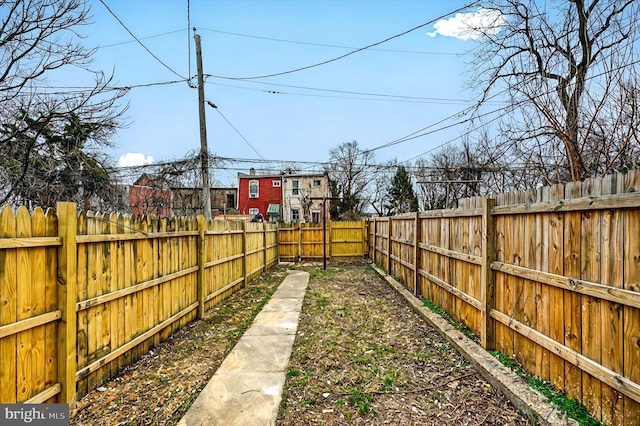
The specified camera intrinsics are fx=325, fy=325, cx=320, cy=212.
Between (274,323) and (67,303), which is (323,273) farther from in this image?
(67,303)

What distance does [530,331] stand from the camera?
106 inches

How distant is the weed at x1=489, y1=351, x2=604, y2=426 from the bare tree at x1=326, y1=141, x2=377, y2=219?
2352 cm

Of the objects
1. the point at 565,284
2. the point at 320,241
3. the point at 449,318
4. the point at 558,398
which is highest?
the point at 565,284

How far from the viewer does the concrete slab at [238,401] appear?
2.38 metres

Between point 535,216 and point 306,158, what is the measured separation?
21819 millimetres

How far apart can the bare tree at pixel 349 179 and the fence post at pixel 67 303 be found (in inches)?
952

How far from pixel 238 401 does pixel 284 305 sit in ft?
11.0

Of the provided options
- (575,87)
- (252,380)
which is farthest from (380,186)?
(252,380)

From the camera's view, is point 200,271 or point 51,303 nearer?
point 51,303

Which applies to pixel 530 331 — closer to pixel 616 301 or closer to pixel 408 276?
pixel 616 301

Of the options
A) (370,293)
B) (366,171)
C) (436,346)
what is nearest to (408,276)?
(370,293)

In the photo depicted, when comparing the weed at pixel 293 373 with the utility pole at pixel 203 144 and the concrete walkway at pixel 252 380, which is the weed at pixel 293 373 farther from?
the utility pole at pixel 203 144

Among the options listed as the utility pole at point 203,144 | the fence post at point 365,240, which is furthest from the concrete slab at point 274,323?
the fence post at point 365,240

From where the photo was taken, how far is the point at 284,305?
6.00 metres
